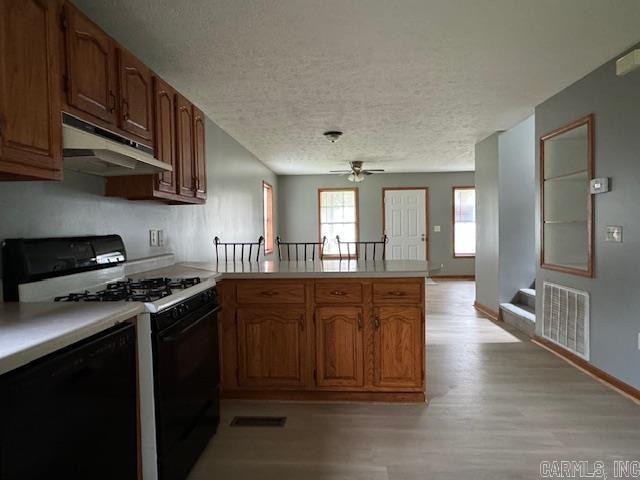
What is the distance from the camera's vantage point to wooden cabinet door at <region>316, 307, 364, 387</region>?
263 cm

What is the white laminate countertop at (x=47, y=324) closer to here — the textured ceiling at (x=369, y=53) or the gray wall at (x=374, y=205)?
the textured ceiling at (x=369, y=53)

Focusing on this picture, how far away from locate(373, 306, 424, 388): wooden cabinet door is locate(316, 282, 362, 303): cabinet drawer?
0.17m

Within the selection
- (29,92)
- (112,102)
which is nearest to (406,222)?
(112,102)

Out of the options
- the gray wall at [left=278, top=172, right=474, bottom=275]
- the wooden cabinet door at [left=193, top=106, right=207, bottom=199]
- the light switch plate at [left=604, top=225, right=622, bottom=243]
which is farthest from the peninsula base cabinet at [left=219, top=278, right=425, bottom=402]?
the gray wall at [left=278, top=172, right=474, bottom=275]

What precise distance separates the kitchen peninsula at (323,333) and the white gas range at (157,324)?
0.36 m

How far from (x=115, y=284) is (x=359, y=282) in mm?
1428

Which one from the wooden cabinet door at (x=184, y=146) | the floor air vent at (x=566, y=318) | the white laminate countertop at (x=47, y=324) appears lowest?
the floor air vent at (x=566, y=318)

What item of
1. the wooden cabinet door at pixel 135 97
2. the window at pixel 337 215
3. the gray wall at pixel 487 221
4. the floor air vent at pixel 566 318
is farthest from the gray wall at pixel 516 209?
the window at pixel 337 215

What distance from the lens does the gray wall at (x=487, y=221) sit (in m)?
4.96

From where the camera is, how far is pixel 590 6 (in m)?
2.15

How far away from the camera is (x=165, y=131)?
101 inches

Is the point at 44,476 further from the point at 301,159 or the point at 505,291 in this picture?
the point at 301,159

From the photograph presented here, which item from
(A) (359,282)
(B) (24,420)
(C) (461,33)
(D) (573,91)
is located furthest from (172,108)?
(D) (573,91)

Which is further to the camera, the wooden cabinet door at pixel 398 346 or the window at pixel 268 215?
the window at pixel 268 215
